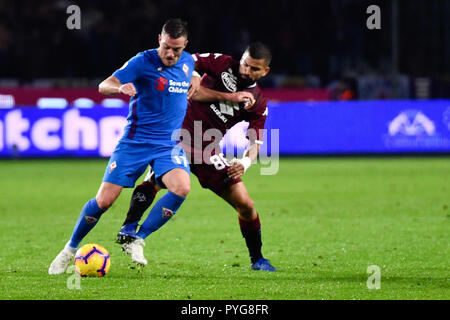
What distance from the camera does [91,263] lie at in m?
6.67

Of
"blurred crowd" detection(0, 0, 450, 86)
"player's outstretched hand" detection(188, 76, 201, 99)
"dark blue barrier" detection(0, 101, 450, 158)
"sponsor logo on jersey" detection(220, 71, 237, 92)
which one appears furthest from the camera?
"blurred crowd" detection(0, 0, 450, 86)

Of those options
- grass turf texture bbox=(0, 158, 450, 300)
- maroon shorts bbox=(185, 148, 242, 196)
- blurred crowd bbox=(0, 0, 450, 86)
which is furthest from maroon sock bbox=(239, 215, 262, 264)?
blurred crowd bbox=(0, 0, 450, 86)

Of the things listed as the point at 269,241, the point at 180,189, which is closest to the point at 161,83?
the point at 180,189

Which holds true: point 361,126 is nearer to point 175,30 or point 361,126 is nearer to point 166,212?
point 166,212

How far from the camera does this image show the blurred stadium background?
71.9 ft

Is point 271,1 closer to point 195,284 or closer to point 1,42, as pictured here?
point 1,42

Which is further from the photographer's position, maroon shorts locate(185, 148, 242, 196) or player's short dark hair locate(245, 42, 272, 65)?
maroon shorts locate(185, 148, 242, 196)

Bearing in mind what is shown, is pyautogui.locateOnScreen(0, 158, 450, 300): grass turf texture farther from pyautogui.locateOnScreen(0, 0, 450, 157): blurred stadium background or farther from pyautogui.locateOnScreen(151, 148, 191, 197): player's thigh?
pyautogui.locateOnScreen(0, 0, 450, 157): blurred stadium background

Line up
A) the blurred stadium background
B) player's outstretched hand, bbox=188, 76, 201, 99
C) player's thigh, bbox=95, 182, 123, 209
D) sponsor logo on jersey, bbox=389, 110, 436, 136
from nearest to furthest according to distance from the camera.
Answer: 1. player's thigh, bbox=95, 182, 123, 209
2. player's outstretched hand, bbox=188, 76, 201, 99
3. sponsor logo on jersey, bbox=389, 110, 436, 136
4. the blurred stadium background

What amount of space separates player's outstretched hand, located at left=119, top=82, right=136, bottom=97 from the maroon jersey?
115 cm

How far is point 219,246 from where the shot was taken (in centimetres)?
864

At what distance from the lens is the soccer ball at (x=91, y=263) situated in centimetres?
666

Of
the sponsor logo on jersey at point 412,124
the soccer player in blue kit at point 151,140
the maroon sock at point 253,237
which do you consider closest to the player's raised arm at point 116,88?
the soccer player in blue kit at point 151,140

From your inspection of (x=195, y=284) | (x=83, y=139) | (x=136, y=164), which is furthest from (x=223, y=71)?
(x=83, y=139)
